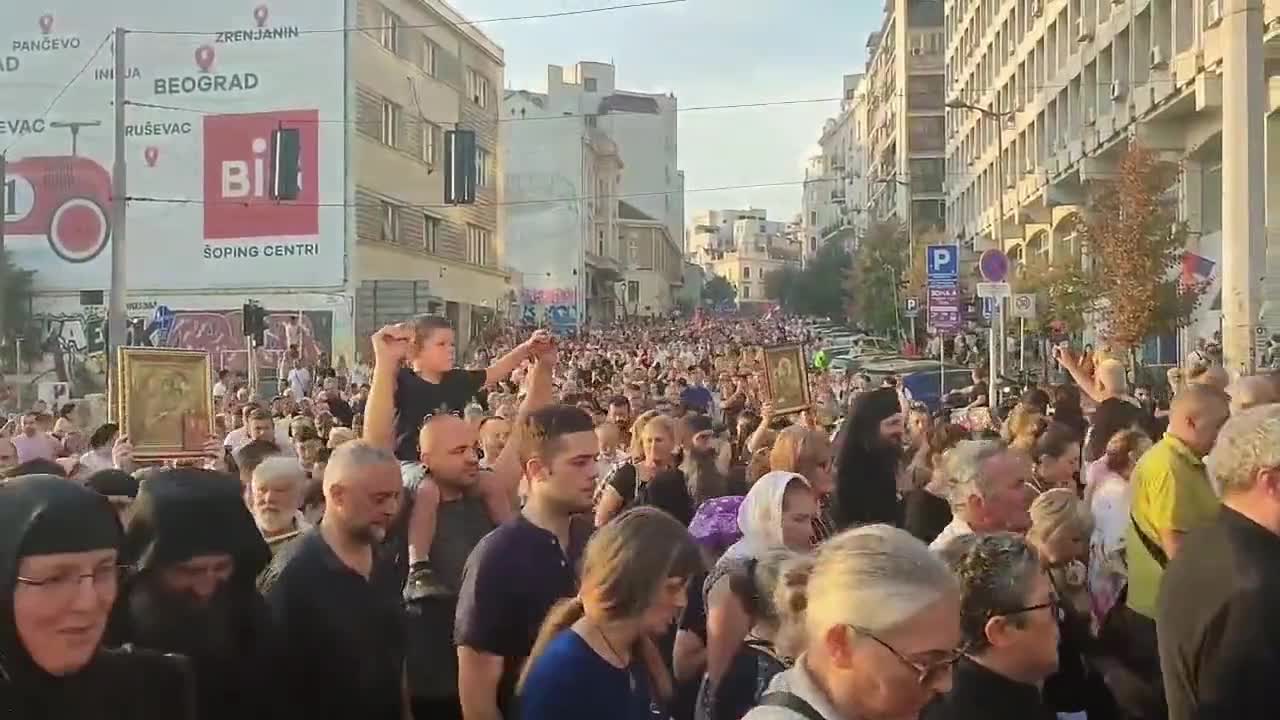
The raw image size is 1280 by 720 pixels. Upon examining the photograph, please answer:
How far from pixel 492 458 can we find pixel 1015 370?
85.8 feet

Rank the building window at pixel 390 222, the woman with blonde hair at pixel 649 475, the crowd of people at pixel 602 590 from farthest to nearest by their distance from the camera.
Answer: the building window at pixel 390 222 < the woman with blonde hair at pixel 649 475 < the crowd of people at pixel 602 590

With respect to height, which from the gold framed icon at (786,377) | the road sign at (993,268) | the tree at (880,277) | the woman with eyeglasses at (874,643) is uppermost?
the tree at (880,277)

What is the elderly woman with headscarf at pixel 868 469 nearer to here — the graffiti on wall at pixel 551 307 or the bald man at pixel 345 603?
the bald man at pixel 345 603

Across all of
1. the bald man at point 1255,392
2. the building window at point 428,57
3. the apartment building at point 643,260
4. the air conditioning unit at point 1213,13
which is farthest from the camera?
the apartment building at point 643,260

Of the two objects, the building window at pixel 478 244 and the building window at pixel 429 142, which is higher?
the building window at pixel 429 142

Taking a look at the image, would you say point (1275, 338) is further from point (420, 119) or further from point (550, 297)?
point (550, 297)


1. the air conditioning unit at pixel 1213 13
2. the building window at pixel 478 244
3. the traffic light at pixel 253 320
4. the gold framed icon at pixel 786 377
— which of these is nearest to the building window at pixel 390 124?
the building window at pixel 478 244

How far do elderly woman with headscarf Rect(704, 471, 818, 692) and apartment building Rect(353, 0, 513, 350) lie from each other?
38.4 metres

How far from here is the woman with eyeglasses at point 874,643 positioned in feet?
9.32

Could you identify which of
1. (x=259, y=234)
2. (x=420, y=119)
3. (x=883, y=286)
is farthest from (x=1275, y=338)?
(x=883, y=286)

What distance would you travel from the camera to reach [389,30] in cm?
5084

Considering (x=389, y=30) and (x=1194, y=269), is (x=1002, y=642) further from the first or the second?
(x=389, y=30)

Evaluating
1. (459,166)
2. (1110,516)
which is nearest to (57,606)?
(1110,516)

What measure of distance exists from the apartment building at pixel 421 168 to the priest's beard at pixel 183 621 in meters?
39.6
